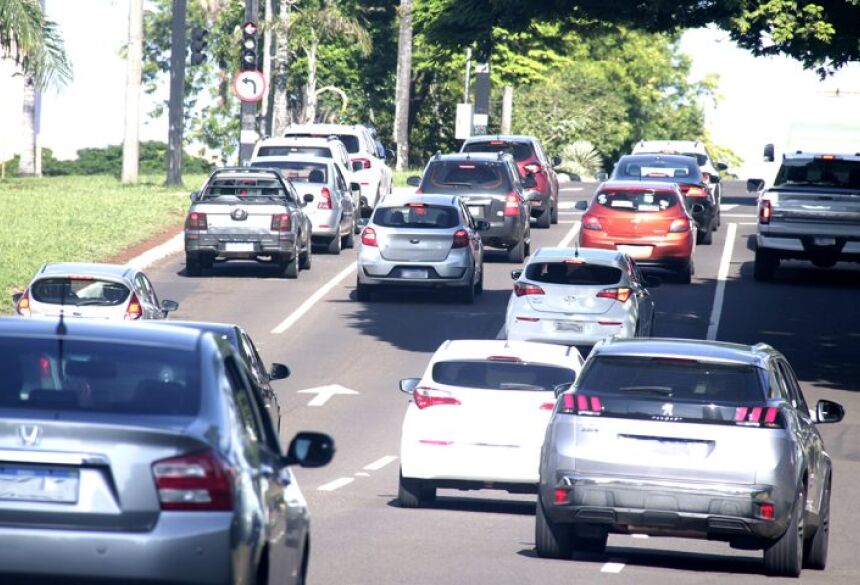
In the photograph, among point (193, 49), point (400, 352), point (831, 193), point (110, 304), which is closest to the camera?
point (110, 304)

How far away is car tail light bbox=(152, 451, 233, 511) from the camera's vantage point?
290 inches

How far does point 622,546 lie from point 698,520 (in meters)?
3.31

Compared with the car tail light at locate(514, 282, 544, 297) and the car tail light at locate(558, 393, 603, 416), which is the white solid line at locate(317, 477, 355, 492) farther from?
the car tail light at locate(514, 282, 544, 297)

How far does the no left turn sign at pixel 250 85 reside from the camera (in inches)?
1656

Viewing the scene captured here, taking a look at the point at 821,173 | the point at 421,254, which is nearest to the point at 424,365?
the point at 421,254

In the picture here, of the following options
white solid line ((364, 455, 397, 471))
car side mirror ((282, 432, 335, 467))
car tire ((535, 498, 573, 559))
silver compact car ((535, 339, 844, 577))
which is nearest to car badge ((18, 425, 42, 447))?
car side mirror ((282, 432, 335, 467))

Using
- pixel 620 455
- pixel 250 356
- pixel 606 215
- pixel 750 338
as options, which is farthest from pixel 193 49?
pixel 620 455

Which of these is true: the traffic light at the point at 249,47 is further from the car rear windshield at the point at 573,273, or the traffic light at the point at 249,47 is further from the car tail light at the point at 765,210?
the car rear windshield at the point at 573,273

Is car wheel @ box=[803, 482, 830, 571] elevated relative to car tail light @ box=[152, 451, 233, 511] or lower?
lower

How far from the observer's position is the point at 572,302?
84.8ft

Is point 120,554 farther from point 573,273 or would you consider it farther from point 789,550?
point 573,273

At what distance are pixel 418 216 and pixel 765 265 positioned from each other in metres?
6.98

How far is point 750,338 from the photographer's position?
29.3 metres

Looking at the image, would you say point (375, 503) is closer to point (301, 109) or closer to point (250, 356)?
point (250, 356)
